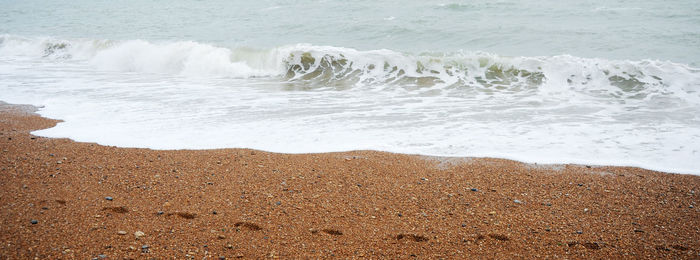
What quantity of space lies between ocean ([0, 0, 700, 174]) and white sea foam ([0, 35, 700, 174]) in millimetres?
40

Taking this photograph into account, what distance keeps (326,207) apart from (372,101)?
4802mm

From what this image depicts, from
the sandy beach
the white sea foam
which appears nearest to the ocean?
the white sea foam

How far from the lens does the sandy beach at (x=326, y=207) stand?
2949 mm

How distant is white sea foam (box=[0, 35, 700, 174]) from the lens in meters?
5.59

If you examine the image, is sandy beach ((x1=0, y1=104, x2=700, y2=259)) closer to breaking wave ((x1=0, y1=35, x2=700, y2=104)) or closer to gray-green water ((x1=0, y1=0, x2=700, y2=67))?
breaking wave ((x1=0, y1=35, x2=700, y2=104))

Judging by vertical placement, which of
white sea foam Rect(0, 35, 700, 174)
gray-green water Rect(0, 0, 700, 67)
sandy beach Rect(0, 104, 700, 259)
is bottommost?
sandy beach Rect(0, 104, 700, 259)

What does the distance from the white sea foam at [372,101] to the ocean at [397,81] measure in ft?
0.13

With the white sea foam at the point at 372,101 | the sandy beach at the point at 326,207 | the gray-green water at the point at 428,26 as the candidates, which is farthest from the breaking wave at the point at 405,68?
the sandy beach at the point at 326,207

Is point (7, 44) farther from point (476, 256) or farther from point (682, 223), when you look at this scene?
point (682, 223)

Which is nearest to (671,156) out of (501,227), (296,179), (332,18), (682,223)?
(682,223)

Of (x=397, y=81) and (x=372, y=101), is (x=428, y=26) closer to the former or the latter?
(x=397, y=81)

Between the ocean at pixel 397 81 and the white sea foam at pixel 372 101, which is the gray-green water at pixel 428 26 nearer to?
the ocean at pixel 397 81

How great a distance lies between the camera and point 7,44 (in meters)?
16.7

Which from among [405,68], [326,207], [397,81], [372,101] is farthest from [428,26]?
[326,207]
